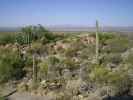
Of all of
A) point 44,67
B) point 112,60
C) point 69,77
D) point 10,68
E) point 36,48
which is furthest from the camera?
point 36,48

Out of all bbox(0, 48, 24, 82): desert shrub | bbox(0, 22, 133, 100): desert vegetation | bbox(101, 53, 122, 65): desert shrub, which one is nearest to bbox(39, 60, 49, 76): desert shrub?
bbox(0, 22, 133, 100): desert vegetation

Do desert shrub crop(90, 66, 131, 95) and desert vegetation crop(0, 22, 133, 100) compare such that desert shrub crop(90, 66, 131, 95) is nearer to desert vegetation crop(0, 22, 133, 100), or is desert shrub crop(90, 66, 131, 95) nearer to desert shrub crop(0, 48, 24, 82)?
desert vegetation crop(0, 22, 133, 100)

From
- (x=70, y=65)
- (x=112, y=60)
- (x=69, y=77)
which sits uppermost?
(x=112, y=60)

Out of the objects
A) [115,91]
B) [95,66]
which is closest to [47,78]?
[95,66]

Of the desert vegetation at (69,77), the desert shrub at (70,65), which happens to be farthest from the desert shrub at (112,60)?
the desert shrub at (70,65)

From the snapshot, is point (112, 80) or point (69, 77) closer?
point (112, 80)

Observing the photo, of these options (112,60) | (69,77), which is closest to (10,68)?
(69,77)

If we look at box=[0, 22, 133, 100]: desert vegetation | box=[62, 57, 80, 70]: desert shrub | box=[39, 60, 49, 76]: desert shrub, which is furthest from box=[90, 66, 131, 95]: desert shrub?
box=[39, 60, 49, 76]: desert shrub

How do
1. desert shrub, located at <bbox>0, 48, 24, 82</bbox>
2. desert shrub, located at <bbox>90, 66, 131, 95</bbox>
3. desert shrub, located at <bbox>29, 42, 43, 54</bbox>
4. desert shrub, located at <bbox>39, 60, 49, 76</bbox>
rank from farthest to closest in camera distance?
desert shrub, located at <bbox>29, 42, 43, 54</bbox>, desert shrub, located at <bbox>39, 60, 49, 76</bbox>, desert shrub, located at <bbox>0, 48, 24, 82</bbox>, desert shrub, located at <bbox>90, 66, 131, 95</bbox>

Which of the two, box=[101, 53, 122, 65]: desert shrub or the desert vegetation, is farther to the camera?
box=[101, 53, 122, 65]: desert shrub

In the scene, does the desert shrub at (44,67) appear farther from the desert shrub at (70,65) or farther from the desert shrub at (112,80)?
the desert shrub at (112,80)

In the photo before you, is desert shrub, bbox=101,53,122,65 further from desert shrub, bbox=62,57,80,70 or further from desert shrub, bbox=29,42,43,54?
desert shrub, bbox=29,42,43,54

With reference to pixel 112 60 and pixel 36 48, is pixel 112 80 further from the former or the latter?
pixel 36 48

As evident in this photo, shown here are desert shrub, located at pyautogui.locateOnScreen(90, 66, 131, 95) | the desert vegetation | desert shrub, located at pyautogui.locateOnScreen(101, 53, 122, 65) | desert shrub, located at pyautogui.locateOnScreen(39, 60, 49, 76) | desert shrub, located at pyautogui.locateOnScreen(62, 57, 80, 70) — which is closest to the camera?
the desert vegetation
